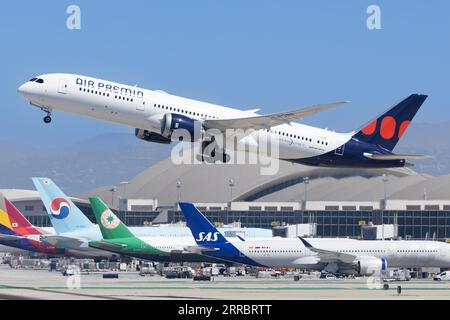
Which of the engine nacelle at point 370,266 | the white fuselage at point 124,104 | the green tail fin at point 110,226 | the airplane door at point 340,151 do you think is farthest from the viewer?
the green tail fin at point 110,226

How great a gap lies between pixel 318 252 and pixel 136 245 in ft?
58.8

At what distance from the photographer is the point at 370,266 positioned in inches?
3986

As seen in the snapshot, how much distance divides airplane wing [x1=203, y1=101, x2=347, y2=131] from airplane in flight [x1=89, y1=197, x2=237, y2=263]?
23115 mm

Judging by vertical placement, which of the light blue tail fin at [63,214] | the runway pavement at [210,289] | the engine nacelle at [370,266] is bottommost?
the runway pavement at [210,289]

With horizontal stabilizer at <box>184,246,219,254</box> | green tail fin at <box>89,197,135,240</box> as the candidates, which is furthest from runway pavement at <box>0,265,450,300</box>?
green tail fin at <box>89,197,135,240</box>

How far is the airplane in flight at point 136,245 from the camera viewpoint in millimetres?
106875

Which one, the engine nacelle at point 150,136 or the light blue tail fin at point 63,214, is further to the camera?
the light blue tail fin at point 63,214

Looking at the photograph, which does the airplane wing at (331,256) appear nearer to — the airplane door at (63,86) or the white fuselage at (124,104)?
the white fuselage at (124,104)

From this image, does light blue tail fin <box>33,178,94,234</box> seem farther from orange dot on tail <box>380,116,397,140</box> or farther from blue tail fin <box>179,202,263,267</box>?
orange dot on tail <box>380,116,397,140</box>

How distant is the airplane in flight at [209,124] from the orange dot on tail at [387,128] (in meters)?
0.11

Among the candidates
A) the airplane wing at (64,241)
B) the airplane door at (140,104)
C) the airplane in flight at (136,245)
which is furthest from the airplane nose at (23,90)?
the airplane wing at (64,241)

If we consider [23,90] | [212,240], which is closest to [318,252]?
[212,240]

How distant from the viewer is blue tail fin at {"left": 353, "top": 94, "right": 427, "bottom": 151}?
300 ft
